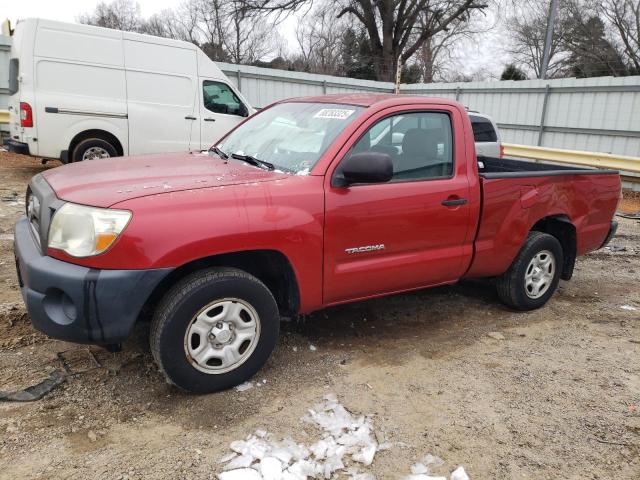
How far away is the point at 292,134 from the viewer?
3.61 meters

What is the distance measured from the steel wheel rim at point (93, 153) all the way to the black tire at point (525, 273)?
7.17 meters

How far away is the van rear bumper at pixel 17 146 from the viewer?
8462 millimetres

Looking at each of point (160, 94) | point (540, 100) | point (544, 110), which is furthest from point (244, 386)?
point (540, 100)

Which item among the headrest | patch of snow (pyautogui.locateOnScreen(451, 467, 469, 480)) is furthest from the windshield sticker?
patch of snow (pyautogui.locateOnScreen(451, 467, 469, 480))

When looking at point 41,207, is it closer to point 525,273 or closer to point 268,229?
point 268,229

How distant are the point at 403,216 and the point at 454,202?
47 centimetres

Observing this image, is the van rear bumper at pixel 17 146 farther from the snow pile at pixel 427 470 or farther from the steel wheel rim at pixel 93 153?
the snow pile at pixel 427 470

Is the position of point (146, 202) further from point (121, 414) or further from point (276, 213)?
point (121, 414)

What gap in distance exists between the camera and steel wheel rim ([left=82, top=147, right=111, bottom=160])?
8.79m

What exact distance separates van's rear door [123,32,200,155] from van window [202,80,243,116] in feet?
0.81

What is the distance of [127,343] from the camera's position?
11.5 ft

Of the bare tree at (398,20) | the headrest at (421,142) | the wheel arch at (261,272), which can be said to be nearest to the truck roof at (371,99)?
the headrest at (421,142)

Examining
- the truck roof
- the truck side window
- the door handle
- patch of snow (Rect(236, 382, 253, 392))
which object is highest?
the truck roof

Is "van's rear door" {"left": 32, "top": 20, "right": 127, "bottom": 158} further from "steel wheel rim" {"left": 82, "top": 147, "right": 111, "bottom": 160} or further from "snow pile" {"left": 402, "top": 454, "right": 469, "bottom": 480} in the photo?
"snow pile" {"left": 402, "top": 454, "right": 469, "bottom": 480}
